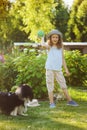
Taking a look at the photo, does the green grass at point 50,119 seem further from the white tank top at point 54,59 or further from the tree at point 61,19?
A: the tree at point 61,19

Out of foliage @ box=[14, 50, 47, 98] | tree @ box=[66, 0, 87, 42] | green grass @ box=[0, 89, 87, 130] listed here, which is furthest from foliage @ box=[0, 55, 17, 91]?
tree @ box=[66, 0, 87, 42]

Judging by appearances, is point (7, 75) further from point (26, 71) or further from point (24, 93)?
point (24, 93)

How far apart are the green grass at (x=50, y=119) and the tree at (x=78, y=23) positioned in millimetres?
37369

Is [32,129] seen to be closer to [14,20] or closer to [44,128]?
[44,128]

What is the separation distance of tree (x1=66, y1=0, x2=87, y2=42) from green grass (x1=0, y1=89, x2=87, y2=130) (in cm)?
3737

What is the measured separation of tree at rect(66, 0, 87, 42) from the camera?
1870 inches

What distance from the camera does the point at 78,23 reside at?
158ft

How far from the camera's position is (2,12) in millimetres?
25891

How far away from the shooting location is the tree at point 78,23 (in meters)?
47.5

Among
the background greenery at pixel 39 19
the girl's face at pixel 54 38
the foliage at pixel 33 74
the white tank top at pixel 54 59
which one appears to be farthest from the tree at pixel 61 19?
the girl's face at pixel 54 38

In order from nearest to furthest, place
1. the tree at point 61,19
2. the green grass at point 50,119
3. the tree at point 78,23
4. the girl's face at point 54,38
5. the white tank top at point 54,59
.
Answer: the green grass at point 50,119 → the girl's face at point 54,38 → the white tank top at point 54,59 → the tree at point 78,23 → the tree at point 61,19

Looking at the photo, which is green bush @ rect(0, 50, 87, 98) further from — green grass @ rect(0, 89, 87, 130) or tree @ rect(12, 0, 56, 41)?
tree @ rect(12, 0, 56, 41)

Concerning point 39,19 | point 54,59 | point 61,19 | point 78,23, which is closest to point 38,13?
point 39,19

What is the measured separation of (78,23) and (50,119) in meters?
39.9
